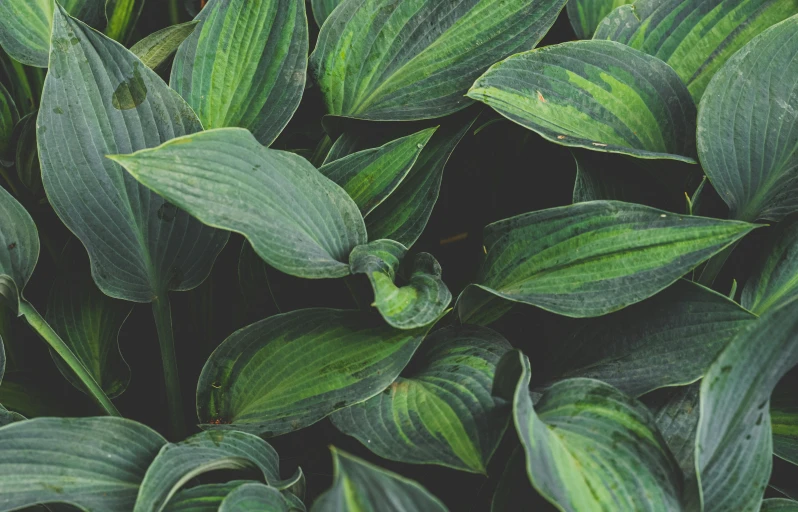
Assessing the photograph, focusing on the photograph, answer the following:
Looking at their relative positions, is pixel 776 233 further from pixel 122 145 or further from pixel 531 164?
pixel 122 145

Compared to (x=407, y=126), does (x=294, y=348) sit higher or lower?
lower

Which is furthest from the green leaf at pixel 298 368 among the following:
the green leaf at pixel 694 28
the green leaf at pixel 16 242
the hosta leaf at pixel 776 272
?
the green leaf at pixel 694 28

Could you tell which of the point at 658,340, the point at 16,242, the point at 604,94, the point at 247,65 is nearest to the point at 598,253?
the point at 658,340

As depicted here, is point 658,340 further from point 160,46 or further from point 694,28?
point 160,46

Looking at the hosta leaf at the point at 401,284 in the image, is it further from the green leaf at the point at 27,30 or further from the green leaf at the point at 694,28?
the green leaf at the point at 27,30

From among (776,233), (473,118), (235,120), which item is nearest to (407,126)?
(473,118)
